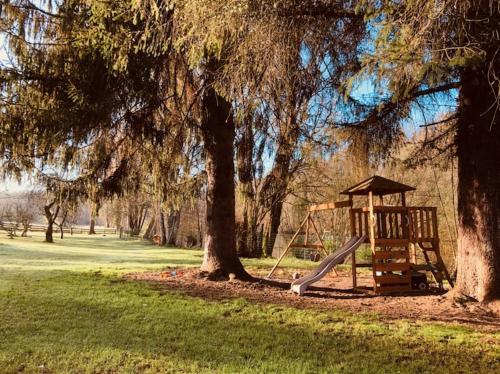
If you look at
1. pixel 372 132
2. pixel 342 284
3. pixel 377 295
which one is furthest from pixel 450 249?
pixel 372 132

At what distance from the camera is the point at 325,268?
8445mm

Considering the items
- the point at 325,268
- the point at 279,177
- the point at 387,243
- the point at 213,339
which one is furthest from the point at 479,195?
the point at 279,177

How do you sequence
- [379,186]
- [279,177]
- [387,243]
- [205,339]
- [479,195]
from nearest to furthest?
1. [205,339]
2. [479,195]
3. [387,243]
4. [379,186]
5. [279,177]

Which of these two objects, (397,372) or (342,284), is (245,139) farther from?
(397,372)

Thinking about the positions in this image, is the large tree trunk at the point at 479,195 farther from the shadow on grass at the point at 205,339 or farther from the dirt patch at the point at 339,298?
the shadow on grass at the point at 205,339

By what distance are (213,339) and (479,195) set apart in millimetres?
4389

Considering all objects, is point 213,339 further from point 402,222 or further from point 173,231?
point 173,231

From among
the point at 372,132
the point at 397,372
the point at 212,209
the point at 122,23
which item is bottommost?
the point at 397,372

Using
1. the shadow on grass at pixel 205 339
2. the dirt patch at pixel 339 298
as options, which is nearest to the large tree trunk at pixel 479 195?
the dirt patch at pixel 339 298

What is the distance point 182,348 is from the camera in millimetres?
Answer: 4500

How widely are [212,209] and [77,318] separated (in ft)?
13.8

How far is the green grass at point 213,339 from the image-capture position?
13.2ft

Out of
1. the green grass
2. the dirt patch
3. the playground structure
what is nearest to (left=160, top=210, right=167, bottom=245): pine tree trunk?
the dirt patch

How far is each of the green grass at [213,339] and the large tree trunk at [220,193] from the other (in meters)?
2.36
